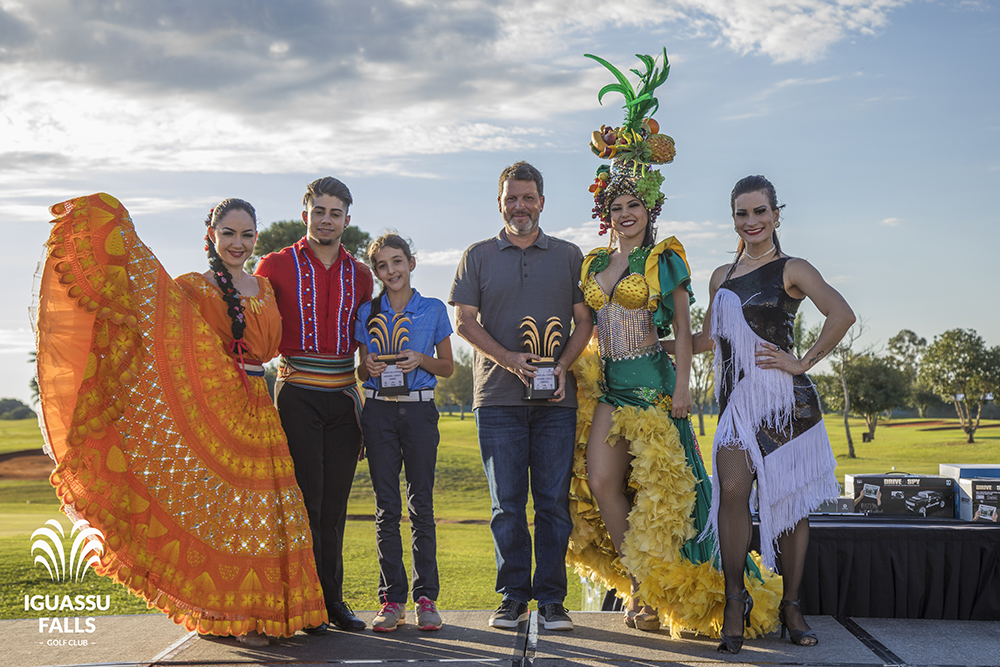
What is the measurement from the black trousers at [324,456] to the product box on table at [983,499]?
3.71 metres

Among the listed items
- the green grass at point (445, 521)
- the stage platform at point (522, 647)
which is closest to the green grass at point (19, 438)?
the green grass at point (445, 521)

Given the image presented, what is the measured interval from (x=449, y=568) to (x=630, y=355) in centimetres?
810

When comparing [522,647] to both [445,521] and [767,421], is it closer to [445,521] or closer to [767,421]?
[767,421]

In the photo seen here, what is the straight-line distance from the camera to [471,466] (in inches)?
947

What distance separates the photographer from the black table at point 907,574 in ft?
13.6

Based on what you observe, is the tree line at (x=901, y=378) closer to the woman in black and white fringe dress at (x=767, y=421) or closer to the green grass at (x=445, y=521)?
the green grass at (x=445, y=521)

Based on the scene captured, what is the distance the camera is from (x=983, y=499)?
4.53 meters

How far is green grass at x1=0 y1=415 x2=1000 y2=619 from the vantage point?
871 cm

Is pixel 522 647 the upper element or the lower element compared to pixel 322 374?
lower

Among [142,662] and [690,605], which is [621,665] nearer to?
[690,605]

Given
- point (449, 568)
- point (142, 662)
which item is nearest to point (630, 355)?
point (142, 662)

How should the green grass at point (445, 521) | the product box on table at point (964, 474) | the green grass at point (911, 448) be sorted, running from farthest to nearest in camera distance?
the green grass at point (911, 448), the green grass at point (445, 521), the product box on table at point (964, 474)

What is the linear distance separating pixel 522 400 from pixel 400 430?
65cm

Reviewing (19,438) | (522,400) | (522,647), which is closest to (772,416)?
(522,400)
